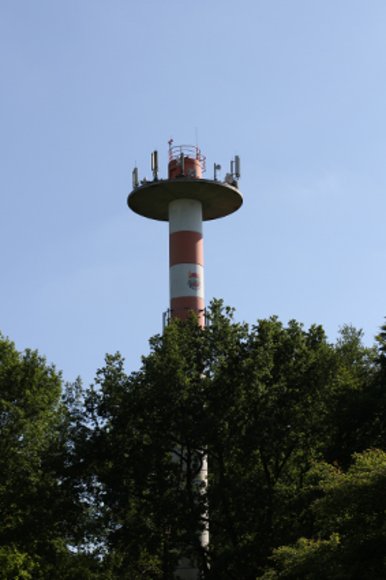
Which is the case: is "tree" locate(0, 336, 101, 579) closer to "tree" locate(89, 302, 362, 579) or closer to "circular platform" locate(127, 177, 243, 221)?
"tree" locate(89, 302, 362, 579)

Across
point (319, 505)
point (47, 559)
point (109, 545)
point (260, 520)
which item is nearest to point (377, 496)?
point (319, 505)

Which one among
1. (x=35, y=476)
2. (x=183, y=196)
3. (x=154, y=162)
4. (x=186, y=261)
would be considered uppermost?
(x=154, y=162)

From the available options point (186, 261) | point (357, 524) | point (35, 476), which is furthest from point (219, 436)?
point (357, 524)

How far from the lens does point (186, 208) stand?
5269 centimetres

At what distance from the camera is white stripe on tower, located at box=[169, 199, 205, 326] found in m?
49.7

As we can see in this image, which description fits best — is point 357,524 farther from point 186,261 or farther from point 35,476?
point 186,261

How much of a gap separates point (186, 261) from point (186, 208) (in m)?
3.74

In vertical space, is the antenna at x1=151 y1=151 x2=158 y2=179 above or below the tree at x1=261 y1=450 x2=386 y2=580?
above

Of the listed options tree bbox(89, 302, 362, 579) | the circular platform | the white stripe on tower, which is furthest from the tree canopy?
the circular platform

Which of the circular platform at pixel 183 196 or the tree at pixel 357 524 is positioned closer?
the tree at pixel 357 524

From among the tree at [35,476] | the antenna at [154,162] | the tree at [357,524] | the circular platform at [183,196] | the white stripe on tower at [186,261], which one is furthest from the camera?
the antenna at [154,162]

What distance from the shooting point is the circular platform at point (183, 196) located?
52438 mm

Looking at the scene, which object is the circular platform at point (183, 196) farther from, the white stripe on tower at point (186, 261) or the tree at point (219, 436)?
the tree at point (219, 436)

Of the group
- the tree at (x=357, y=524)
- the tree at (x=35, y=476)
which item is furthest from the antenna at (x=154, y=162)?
the tree at (x=357, y=524)
